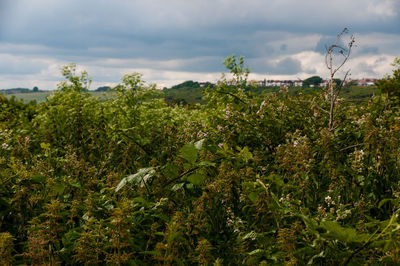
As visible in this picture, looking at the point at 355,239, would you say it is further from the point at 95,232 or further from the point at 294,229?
the point at 95,232

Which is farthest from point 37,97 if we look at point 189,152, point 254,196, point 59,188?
point 254,196

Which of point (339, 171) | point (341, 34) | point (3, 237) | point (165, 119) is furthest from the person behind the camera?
point (165, 119)

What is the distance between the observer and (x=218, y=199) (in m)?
2.82

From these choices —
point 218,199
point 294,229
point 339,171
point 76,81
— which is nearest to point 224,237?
point 218,199

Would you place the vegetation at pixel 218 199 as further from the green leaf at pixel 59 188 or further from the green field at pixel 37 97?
the green field at pixel 37 97

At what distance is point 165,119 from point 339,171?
179 inches

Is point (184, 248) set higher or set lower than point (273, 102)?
lower

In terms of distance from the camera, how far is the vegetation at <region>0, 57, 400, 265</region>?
2070 millimetres

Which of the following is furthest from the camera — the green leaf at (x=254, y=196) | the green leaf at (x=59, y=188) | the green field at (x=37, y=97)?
the green field at (x=37, y=97)

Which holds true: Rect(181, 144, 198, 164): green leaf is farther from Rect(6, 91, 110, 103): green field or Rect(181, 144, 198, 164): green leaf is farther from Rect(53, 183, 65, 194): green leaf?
Rect(6, 91, 110, 103): green field

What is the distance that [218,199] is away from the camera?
111 inches

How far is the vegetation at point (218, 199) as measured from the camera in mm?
2070

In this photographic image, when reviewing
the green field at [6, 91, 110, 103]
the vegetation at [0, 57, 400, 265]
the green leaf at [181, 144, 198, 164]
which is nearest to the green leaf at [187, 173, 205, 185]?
the vegetation at [0, 57, 400, 265]

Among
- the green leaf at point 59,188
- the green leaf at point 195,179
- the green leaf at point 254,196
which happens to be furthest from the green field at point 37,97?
the green leaf at point 254,196
